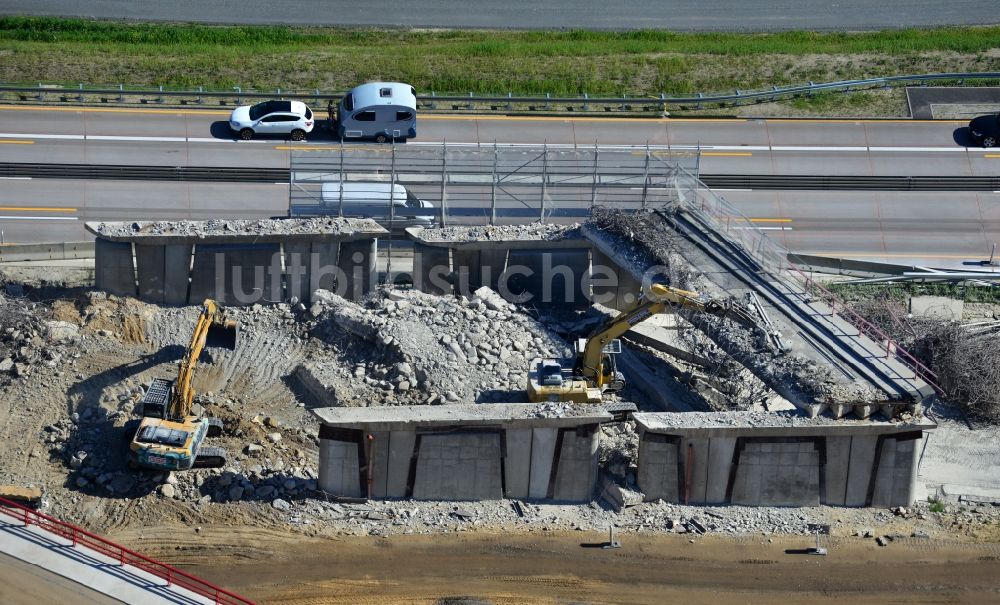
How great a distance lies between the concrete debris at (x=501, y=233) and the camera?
147ft

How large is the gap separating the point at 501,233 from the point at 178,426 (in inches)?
492

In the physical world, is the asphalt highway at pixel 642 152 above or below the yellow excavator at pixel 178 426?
above

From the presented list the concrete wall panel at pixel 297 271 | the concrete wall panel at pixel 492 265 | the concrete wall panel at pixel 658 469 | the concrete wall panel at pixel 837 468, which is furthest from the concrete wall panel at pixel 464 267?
the concrete wall panel at pixel 837 468

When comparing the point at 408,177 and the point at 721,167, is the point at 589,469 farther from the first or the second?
the point at 721,167

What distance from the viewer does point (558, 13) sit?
2485 inches

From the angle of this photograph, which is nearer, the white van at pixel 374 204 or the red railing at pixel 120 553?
the red railing at pixel 120 553

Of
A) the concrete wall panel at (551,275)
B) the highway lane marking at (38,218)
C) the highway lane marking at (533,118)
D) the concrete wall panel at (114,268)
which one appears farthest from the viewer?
the highway lane marking at (533,118)

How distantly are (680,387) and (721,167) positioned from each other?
12544 millimetres

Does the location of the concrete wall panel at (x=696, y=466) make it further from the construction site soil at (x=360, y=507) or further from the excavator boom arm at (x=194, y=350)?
the excavator boom arm at (x=194, y=350)

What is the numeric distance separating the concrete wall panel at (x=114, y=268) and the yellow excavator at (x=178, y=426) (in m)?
4.40

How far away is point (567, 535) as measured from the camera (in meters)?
35.4

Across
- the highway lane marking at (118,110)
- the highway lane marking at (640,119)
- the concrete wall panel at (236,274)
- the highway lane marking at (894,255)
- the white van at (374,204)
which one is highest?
the highway lane marking at (640,119)

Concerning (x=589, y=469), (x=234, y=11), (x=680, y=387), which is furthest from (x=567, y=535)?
(x=234, y=11)

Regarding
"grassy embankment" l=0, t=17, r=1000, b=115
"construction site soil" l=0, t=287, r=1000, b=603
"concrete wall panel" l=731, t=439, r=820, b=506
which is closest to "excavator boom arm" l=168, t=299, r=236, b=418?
"construction site soil" l=0, t=287, r=1000, b=603
